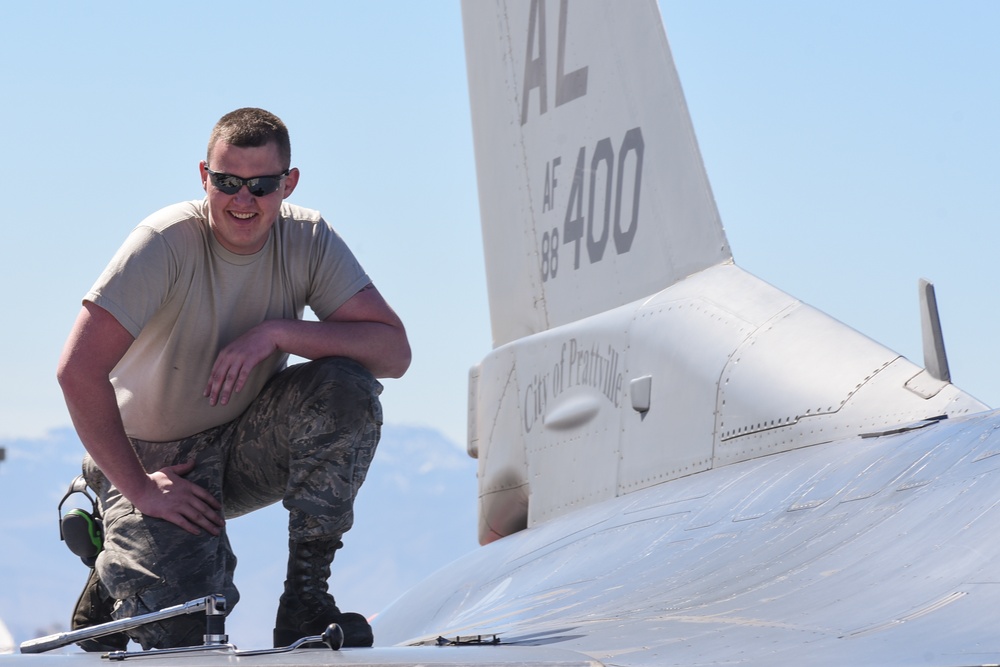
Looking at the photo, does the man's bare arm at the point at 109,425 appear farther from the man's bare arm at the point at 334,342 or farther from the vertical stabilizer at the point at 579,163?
the vertical stabilizer at the point at 579,163

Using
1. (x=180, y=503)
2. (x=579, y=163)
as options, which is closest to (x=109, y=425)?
(x=180, y=503)

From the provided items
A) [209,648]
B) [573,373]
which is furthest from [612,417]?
[209,648]

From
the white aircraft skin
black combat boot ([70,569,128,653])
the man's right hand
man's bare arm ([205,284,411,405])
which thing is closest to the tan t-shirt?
man's bare arm ([205,284,411,405])

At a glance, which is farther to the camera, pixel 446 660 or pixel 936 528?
pixel 936 528

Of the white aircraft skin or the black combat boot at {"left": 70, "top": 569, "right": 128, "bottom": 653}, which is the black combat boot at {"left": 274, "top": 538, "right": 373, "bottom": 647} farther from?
the black combat boot at {"left": 70, "top": 569, "right": 128, "bottom": 653}

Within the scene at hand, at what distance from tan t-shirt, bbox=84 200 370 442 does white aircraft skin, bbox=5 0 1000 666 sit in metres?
0.82

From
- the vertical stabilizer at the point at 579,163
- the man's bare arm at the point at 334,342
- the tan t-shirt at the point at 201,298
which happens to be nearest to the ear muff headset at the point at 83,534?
the tan t-shirt at the point at 201,298

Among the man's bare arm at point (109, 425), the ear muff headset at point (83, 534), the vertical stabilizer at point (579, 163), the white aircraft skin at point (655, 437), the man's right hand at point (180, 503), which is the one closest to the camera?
the white aircraft skin at point (655, 437)

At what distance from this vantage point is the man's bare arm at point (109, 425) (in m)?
3.13

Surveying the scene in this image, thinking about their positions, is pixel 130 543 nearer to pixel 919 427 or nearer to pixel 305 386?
pixel 305 386

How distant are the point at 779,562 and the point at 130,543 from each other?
1503 mm

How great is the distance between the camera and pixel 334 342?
338 centimetres

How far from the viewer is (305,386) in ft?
11.0

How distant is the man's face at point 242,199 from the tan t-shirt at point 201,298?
0.08 metres
